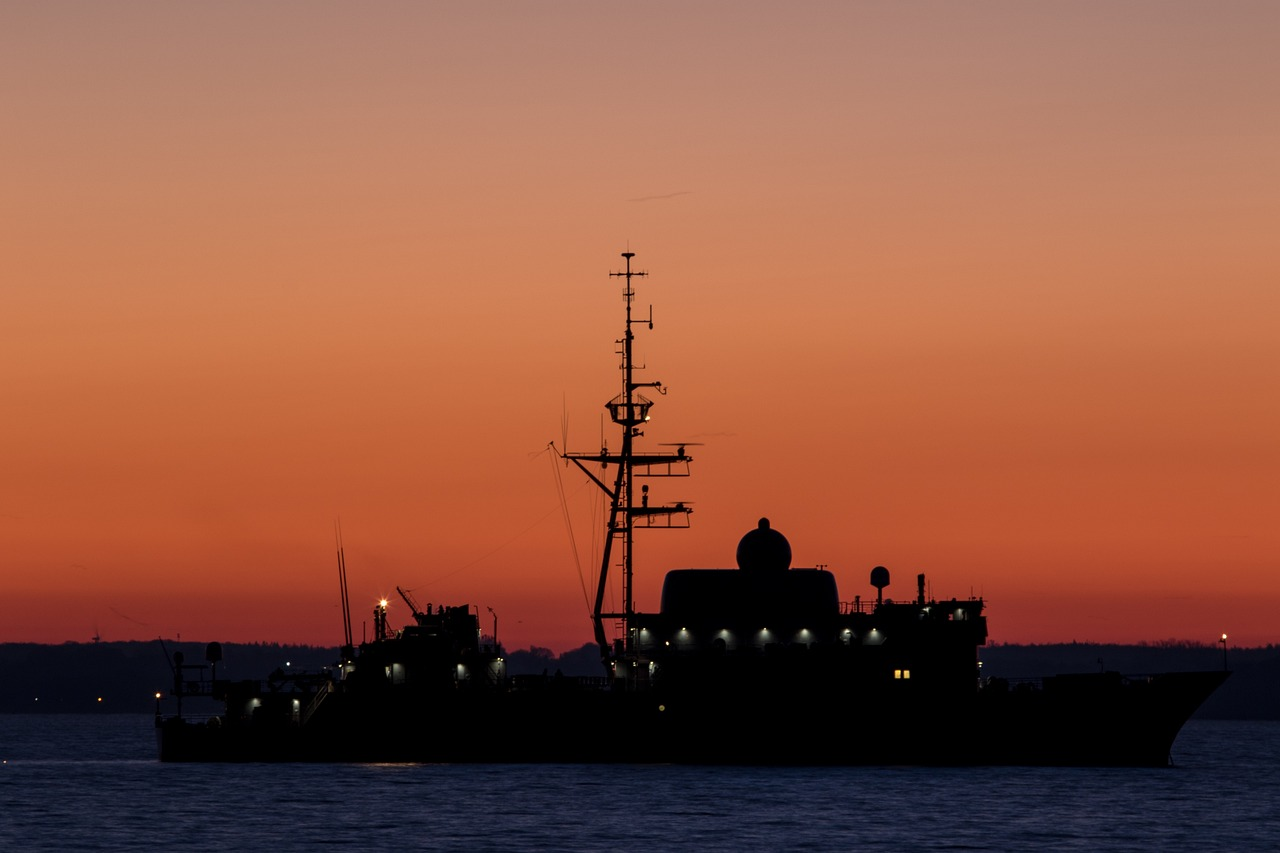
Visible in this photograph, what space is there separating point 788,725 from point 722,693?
3497 millimetres

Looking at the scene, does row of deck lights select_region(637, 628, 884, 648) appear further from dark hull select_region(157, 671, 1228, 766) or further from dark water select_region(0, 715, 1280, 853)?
dark water select_region(0, 715, 1280, 853)

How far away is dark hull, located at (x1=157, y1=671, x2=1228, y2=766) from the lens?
86000mm

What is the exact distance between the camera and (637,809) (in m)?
72.1

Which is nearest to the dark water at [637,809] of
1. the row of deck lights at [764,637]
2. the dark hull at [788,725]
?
the dark hull at [788,725]

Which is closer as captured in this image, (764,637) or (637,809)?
(637,809)

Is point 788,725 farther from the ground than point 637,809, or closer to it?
farther from the ground

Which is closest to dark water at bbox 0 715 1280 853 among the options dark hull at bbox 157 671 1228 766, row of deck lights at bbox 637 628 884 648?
dark hull at bbox 157 671 1228 766

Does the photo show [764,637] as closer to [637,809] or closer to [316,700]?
[637,809]

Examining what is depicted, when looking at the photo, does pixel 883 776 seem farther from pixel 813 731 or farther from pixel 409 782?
pixel 409 782

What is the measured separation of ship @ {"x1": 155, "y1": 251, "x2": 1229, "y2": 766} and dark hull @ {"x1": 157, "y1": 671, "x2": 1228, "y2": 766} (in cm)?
9

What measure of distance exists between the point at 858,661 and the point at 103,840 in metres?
35.6

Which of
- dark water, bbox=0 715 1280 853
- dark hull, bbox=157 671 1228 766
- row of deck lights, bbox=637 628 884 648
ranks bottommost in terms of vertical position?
dark water, bbox=0 715 1280 853

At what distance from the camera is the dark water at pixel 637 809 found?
64.7 meters

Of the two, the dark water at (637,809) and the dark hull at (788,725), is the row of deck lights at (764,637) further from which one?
the dark water at (637,809)
